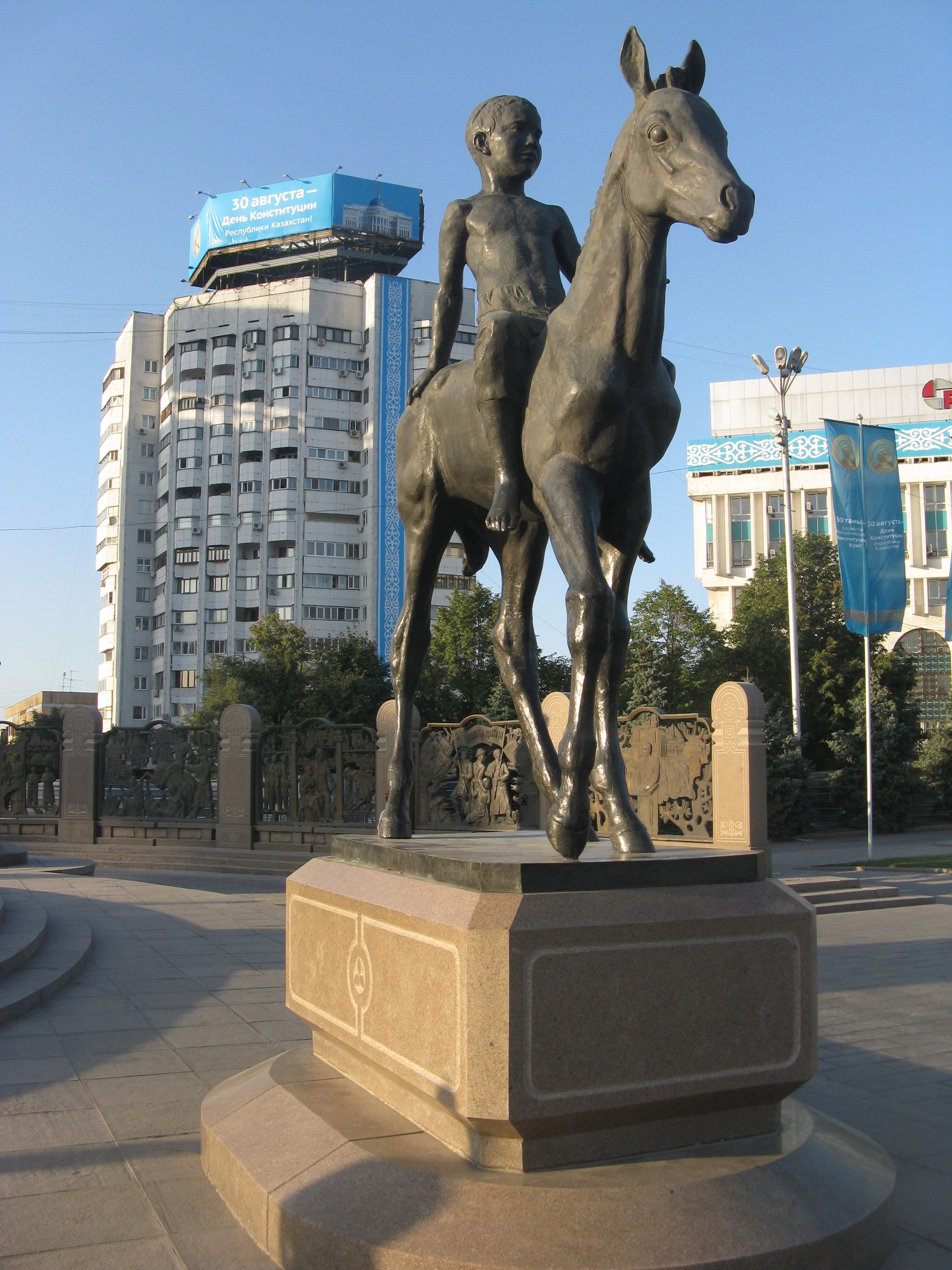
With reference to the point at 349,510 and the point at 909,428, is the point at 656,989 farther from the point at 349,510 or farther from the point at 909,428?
the point at 349,510

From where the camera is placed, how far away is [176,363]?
73812 millimetres

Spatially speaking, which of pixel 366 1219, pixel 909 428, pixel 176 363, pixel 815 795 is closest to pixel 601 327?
pixel 366 1219

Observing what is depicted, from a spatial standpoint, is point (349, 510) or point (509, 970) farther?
point (349, 510)

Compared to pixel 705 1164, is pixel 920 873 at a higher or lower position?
lower

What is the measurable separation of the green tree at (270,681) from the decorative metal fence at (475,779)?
1037 inches

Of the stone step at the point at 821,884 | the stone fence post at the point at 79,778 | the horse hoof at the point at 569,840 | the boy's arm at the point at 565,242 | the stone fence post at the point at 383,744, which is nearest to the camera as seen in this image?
the horse hoof at the point at 569,840

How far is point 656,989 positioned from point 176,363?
76.5 meters

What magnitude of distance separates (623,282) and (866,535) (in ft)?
60.5

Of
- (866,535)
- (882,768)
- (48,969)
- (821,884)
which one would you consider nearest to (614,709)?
(48,969)

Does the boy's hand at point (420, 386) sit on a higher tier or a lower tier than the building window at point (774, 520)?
lower

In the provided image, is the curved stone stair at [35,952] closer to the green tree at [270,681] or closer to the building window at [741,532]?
the green tree at [270,681]

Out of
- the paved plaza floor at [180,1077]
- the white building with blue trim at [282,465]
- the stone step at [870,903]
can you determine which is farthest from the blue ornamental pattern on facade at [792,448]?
the paved plaza floor at [180,1077]

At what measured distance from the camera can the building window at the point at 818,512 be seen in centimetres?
6047

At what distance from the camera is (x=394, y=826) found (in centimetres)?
467
